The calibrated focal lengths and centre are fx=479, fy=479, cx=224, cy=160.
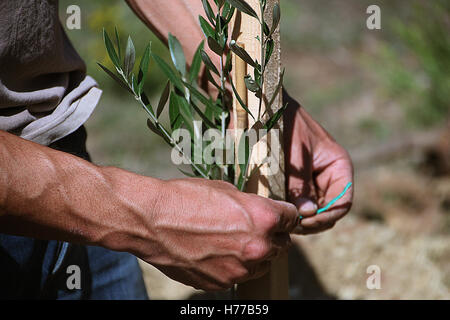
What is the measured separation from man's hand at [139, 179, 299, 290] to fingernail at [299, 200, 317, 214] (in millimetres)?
227

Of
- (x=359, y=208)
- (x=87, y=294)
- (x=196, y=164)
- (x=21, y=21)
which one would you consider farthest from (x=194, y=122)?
(x=359, y=208)

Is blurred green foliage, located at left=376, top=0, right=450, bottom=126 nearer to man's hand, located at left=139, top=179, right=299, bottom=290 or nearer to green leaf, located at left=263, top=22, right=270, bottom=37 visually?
green leaf, located at left=263, top=22, right=270, bottom=37

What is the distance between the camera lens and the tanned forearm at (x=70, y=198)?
31.6 inches

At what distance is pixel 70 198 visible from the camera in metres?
0.83

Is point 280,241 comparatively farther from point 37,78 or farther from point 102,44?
point 102,44

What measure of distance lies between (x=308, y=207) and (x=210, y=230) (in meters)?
0.35

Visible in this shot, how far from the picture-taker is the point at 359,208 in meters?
2.61

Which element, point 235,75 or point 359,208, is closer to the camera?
point 235,75

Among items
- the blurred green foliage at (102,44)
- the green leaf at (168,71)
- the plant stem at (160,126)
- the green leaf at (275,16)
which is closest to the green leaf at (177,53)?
the green leaf at (168,71)

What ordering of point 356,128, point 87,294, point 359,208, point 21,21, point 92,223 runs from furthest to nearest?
point 356,128
point 359,208
point 87,294
point 21,21
point 92,223

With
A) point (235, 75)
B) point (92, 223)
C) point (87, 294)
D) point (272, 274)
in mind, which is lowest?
point (87, 294)

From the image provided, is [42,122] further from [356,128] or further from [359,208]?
[356,128]

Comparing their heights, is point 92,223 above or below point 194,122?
below

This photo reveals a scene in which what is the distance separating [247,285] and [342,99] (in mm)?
3392
